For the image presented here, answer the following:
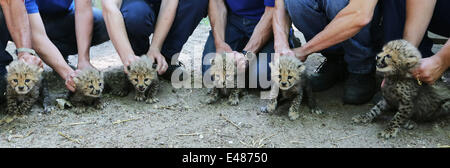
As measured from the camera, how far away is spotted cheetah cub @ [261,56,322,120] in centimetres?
321

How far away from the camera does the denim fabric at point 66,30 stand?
161 inches

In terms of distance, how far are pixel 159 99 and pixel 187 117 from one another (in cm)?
54

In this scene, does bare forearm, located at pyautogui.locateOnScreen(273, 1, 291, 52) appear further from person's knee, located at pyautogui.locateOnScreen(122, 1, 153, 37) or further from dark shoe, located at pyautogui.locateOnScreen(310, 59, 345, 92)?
person's knee, located at pyautogui.locateOnScreen(122, 1, 153, 37)

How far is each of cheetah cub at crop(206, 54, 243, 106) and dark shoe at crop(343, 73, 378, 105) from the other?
1.05m

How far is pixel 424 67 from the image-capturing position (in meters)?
2.86

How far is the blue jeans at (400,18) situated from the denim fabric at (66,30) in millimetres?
2910

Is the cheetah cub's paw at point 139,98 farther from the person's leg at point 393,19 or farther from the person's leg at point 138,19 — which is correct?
the person's leg at point 393,19

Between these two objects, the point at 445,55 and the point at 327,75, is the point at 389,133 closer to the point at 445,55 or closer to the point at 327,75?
the point at 445,55

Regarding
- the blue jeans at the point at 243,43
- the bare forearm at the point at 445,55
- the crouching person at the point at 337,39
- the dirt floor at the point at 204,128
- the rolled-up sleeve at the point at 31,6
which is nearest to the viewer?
the bare forearm at the point at 445,55

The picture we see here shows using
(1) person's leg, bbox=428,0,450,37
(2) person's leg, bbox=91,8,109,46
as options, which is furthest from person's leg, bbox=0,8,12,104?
(1) person's leg, bbox=428,0,450,37

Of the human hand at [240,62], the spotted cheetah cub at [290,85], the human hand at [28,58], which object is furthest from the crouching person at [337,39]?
the human hand at [28,58]

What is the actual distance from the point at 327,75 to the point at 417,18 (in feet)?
3.48

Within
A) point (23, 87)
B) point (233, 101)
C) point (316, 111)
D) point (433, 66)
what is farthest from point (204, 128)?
point (433, 66)
